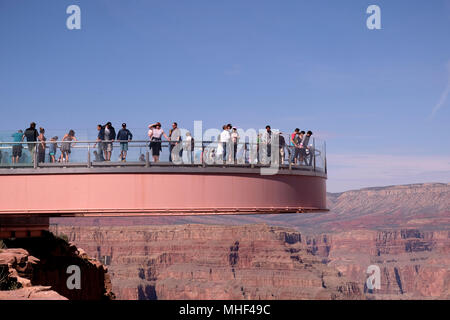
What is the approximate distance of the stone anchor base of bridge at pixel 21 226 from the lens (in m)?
39.8

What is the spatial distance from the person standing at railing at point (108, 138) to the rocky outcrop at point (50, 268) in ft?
23.0

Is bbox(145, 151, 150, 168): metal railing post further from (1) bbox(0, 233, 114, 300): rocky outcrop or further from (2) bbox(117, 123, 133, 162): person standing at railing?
(1) bbox(0, 233, 114, 300): rocky outcrop

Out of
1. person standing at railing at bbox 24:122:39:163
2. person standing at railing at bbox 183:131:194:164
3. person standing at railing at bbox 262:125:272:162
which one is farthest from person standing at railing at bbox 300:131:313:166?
person standing at railing at bbox 24:122:39:163

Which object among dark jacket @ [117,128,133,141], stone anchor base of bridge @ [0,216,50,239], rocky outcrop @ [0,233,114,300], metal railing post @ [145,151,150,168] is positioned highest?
dark jacket @ [117,128,133,141]

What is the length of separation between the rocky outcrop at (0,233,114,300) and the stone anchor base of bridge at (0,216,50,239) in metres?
1.10

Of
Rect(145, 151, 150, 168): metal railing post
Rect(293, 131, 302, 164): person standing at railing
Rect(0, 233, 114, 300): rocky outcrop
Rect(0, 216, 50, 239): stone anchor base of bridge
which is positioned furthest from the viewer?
Rect(0, 216, 50, 239): stone anchor base of bridge

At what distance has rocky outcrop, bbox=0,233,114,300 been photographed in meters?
33.9

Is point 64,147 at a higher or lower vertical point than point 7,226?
higher

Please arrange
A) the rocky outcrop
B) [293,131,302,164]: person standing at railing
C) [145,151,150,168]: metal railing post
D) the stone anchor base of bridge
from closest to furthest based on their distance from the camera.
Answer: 1. [145,151,150,168]: metal railing post
2. [293,131,302,164]: person standing at railing
3. the rocky outcrop
4. the stone anchor base of bridge

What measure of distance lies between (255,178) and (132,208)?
582cm
